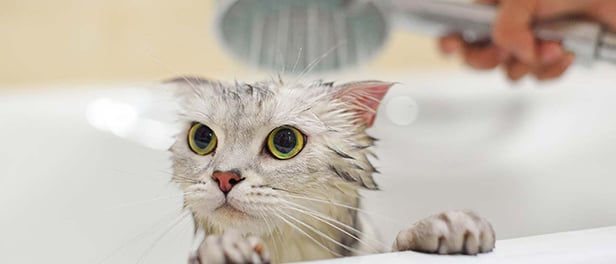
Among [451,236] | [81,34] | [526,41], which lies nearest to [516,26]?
[526,41]

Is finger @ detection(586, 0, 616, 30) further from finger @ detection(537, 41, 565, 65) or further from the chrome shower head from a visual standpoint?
the chrome shower head

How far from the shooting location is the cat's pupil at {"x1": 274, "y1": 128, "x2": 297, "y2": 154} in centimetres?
39

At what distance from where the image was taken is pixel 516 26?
0.66m

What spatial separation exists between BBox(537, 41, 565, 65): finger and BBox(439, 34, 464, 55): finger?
0.27ft

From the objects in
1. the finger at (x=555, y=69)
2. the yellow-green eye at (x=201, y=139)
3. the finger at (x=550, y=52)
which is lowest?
the yellow-green eye at (x=201, y=139)

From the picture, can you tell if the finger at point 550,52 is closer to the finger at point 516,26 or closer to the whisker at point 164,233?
the finger at point 516,26

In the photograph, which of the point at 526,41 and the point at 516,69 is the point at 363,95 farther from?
the point at 516,69

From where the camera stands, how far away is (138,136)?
1.90 feet

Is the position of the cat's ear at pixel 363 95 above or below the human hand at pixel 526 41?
below

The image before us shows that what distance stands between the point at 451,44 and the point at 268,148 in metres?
0.41

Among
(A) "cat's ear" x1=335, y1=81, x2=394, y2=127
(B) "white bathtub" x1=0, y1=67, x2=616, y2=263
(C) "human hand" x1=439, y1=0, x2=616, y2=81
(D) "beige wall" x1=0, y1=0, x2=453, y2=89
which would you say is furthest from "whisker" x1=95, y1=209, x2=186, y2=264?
(D) "beige wall" x1=0, y1=0, x2=453, y2=89

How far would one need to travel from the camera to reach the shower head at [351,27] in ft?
1.87

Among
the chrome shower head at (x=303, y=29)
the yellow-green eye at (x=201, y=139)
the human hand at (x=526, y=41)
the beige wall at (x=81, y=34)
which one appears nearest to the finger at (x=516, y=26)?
the human hand at (x=526, y=41)

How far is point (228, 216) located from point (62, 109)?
0.56 meters
